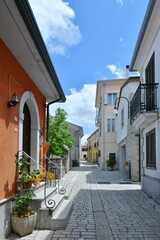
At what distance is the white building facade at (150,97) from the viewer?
913 cm

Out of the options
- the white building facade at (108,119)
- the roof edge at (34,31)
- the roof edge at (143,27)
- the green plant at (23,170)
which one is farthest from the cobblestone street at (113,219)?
the white building facade at (108,119)

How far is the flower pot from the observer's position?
5238 mm

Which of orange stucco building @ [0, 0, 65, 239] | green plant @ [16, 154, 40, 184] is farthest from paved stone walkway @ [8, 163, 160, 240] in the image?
orange stucco building @ [0, 0, 65, 239]

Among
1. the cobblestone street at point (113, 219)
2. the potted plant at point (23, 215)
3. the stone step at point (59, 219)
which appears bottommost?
the cobblestone street at point (113, 219)

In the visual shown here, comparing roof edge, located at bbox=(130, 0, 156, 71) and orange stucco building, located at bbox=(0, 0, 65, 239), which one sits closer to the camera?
orange stucco building, located at bbox=(0, 0, 65, 239)

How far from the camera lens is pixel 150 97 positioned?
33.8 ft

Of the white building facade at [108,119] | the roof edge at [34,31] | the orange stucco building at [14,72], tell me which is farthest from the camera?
the white building facade at [108,119]

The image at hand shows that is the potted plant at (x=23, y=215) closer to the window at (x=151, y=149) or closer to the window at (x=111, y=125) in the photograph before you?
the window at (x=151, y=149)

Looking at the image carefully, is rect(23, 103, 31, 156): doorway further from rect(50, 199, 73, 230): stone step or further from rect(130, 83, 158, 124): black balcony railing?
rect(130, 83, 158, 124): black balcony railing

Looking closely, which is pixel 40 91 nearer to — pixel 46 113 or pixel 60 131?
pixel 46 113

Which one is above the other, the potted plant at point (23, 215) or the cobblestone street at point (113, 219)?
the potted plant at point (23, 215)

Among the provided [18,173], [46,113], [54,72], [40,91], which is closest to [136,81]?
[46,113]

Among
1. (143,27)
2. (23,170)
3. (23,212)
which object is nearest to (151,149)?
(143,27)

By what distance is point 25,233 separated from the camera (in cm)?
532
